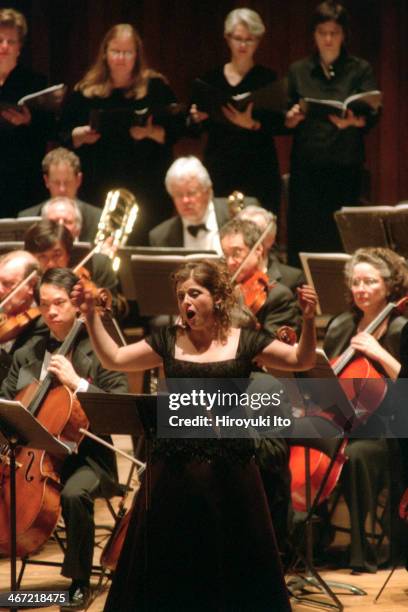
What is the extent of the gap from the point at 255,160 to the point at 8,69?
4.07 ft

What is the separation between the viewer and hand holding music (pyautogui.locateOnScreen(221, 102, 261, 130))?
214 inches

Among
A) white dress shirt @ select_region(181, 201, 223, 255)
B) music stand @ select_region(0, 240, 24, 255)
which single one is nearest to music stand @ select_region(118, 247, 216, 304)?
white dress shirt @ select_region(181, 201, 223, 255)

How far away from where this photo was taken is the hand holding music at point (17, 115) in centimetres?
546

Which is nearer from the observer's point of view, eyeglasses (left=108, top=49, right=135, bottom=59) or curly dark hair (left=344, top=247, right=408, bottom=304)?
curly dark hair (left=344, top=247, right=408, bottom=304)

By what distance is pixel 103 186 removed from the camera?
5.71 m

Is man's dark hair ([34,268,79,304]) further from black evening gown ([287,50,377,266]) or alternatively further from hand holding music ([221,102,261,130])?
black evening gown ([287,50,377,266])

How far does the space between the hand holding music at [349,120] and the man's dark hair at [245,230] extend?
36.3 inches

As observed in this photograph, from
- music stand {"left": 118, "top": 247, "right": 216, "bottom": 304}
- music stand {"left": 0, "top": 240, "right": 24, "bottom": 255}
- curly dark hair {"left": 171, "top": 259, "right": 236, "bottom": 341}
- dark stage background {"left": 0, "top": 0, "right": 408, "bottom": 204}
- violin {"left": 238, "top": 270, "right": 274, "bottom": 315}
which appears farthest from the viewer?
dark stage background {"left": 0, "top": 0, "right": 408, "bottom": 204}

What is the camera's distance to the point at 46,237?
4848mm

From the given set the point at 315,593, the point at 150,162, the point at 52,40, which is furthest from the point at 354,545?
the point at 52,40

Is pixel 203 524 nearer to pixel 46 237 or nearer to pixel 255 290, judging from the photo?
pixel 255 290

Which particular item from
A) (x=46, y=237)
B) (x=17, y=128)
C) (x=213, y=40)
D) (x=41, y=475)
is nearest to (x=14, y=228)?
(x=46, y=237)

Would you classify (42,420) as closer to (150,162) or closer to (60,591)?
(60,591)

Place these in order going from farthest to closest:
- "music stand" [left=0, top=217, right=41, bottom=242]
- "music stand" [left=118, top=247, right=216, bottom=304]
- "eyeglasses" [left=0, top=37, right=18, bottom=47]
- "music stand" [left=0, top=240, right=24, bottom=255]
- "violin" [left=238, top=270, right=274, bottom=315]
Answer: "eyeglasses" [left=0, top=37, right=18, bottom=47] < "music stand" [left=0, top=217, right=41, bottom=242] < "music stand" [left=0, top=240, right=24, bottom=255] < "music stand" [left=118, top=247, right=216, bottom=304] < "violin" [left=238, top=270, right=274, bottom=315]
